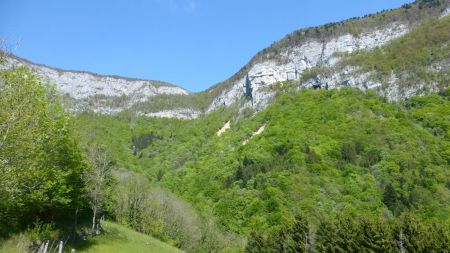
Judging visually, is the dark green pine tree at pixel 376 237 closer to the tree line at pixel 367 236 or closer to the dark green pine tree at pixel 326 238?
the tree line at pixel 367 236

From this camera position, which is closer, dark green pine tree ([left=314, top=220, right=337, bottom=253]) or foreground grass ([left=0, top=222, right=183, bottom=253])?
foreground grass ([left=0, top=222, right=183, bottom=253])

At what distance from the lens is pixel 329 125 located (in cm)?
13225

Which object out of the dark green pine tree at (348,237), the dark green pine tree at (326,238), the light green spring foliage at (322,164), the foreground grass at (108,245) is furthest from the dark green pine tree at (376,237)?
the light green spring foliage at (322,164)

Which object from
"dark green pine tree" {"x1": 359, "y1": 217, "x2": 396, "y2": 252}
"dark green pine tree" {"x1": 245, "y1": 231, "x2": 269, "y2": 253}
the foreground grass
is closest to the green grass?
the foreground grass

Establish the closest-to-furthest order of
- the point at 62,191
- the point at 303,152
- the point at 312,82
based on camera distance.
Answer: the point at 62,191 → the point at 303,152 → the point at 312,82

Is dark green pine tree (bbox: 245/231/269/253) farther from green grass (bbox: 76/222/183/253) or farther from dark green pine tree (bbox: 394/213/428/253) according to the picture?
dark green pine tree (bbox: 394/213/428/253)

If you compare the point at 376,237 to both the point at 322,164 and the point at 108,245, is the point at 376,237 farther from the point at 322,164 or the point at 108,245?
the point at 322,164

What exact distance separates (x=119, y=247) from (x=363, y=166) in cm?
8229

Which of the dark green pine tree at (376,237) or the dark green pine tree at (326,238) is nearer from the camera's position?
the dark green pine tree at (376,237)

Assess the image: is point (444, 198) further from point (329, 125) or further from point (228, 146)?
point (228, 146)

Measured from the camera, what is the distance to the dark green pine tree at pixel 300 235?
53.1 m

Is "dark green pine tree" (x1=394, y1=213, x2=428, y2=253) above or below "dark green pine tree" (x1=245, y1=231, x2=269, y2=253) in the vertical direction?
above

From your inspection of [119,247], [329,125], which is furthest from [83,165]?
[329,125]

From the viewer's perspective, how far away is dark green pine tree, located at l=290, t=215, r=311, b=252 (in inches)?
2089
